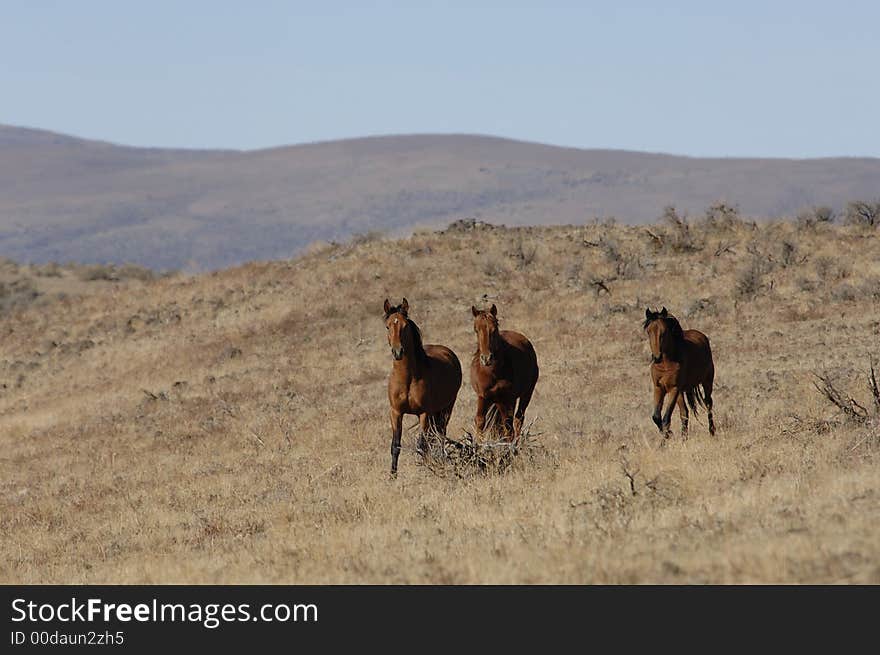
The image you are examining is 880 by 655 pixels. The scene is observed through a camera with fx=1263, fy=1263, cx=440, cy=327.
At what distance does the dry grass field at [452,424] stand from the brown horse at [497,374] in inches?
27.9

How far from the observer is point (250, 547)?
12422 millimetres

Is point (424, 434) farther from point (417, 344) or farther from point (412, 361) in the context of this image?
point (417, 344)

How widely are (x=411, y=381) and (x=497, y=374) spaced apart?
115 centimetres

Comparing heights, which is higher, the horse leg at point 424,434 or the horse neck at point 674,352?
the horse neck at point 674,352

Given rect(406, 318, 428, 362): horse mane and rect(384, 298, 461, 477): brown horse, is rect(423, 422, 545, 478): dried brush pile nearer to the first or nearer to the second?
rect(384, 298, 461, 477): brown horse

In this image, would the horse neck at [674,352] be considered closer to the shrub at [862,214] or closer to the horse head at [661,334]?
the horse head at [661,334]

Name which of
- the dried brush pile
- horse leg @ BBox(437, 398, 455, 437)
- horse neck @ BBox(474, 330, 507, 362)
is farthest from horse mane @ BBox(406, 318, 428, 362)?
the dried brush pile

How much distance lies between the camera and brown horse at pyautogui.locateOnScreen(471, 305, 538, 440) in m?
15.8

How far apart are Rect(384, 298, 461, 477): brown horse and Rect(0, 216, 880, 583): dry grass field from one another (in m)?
0.57

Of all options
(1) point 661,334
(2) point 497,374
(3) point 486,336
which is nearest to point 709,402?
(1) point 661,334

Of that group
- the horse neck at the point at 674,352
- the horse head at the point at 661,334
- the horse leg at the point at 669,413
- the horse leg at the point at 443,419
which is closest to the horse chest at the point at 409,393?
the horse leg at the point at 443,419

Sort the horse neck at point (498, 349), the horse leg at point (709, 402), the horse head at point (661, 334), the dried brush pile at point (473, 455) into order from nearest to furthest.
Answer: the dried brush pile at point (473, 455) → the horse neck at point (498, 349) → the horse head at point (661, 334) → the horse leg at point (709, 402)

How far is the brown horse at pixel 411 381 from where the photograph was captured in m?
15.6

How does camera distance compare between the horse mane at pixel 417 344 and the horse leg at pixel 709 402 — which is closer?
the horse mane at pixel 417 344
